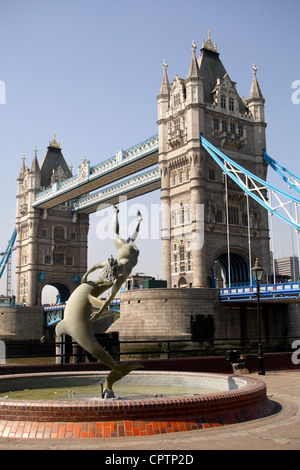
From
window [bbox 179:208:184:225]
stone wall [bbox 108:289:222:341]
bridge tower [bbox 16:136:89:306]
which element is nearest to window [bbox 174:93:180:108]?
window [bbox 179:208:184:225]

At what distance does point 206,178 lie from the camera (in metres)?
44.0

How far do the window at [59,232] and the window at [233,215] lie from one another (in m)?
34.8

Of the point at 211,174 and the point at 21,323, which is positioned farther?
the point at 21,323

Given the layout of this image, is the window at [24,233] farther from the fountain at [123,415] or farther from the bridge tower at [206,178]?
the fountain at [123,415]

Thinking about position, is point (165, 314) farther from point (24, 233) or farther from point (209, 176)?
point (24, 233)

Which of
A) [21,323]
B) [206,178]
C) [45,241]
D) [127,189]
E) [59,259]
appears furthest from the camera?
[59,259]

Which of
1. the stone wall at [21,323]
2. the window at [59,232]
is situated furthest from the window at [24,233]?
the stone wall at [21,323]

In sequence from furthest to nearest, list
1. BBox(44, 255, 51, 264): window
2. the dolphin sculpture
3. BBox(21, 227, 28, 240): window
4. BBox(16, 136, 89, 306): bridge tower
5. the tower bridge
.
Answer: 1. BBox(21, 227, 28, 240): window
2. BBox(44, 255, 51, 264): window
3. BBox(16, 136, 89, 306): bridge tower
4. the tower bridge
5. the dolphin sculpture

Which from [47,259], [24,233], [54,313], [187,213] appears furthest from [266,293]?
[24,233]

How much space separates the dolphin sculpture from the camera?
329 inches

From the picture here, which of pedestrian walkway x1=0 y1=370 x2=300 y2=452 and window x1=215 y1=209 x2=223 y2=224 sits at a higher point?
window x1=215 y1=209 x2=223 y2=224

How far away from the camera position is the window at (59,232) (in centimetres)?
7388

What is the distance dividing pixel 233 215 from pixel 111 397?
3896 centimetres

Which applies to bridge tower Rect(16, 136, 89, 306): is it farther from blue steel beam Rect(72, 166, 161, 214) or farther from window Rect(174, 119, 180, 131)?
window Rect(174, 119, 180, 131)
